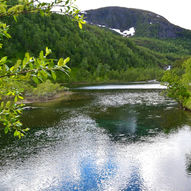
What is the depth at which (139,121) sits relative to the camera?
6856cm

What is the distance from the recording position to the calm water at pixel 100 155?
110 feet

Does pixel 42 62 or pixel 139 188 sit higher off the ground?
pixel 42 62

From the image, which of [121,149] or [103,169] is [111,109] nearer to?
[121,149]

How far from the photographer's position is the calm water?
3362 cm

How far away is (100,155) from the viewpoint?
43.1m

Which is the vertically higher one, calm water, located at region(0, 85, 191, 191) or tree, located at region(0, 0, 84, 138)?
tree, located at region(0, 0, 84, 138)

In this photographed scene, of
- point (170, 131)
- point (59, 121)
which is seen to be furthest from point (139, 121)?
point (59, 121)

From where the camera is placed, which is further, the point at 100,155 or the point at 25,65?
the point at 100,155

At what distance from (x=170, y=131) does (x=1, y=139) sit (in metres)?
44.4

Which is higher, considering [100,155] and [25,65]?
[25,65]

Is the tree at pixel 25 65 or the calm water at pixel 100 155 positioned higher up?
the tree at pixel 25 65

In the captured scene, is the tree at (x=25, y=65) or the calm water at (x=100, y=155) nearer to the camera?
the tree at (x=25, y=65)

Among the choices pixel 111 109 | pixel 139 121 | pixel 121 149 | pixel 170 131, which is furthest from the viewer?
pixel 111 109

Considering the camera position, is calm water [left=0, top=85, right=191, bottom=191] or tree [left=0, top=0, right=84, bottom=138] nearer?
tree [left=0, top=0, right=84, bottom=138]
